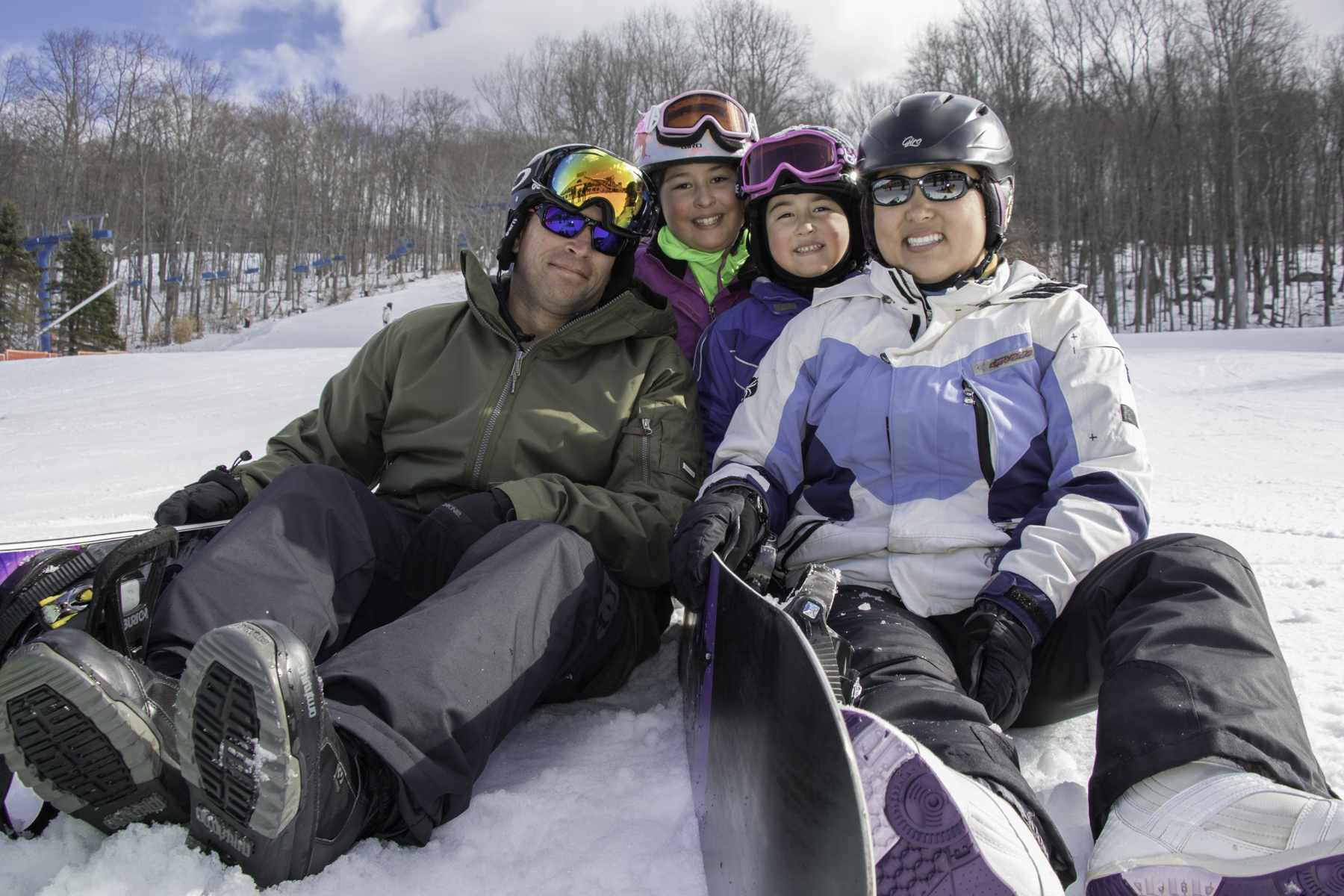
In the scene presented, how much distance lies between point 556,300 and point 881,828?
5.67 feet

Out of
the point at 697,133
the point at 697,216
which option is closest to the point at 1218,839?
the point at 697,216

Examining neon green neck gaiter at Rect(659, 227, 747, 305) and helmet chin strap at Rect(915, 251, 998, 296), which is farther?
neon green neck gaiter at Rect(659, 227, 747, 305)

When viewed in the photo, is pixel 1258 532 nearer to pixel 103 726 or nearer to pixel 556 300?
pixel 556 300

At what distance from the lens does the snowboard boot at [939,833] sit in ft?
2.76

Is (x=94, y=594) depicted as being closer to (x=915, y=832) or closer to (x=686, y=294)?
(x=915, y=832)

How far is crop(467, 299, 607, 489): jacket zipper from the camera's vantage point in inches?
80.7

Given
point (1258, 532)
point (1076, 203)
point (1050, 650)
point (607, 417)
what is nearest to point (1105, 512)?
point (1050, 650)

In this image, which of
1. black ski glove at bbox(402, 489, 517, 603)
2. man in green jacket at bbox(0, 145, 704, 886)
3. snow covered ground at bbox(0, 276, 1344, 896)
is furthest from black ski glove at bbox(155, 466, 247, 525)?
snow covered ground at bbox(0, 276, 1344, 896)

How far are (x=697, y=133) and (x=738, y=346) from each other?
1.03m

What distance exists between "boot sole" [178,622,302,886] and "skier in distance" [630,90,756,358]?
2.07 meters

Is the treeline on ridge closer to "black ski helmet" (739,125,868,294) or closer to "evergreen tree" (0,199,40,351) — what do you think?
"evergreen tree" (0,199,40,351)

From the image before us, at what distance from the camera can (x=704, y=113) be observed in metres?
2.94

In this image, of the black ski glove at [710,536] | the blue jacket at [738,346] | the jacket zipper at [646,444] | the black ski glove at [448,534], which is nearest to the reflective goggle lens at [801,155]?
the blue jacket at [738,346]

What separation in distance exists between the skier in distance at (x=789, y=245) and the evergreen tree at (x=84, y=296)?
31.6m
